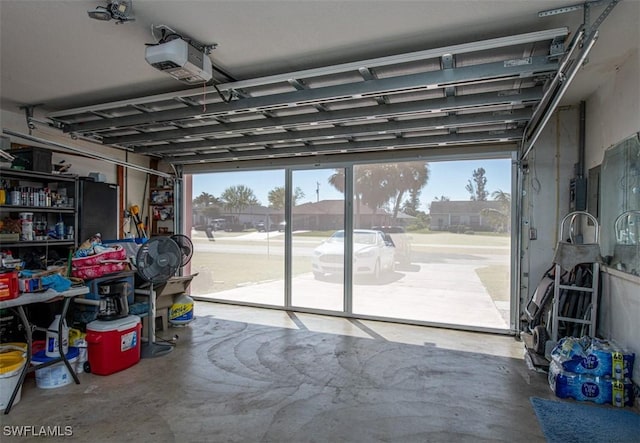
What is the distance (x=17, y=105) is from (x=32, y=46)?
1.85 m

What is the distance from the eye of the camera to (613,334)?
3.14 meters

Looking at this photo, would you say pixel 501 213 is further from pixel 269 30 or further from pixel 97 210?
pixel 97 210

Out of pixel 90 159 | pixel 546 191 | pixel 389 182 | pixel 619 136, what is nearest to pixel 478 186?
pixel 546 191

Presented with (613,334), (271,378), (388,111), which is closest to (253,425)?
(271,378)

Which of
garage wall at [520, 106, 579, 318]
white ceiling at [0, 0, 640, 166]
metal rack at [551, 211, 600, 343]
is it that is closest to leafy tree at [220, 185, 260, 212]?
white ceiling at [0, 0, 640, 166]

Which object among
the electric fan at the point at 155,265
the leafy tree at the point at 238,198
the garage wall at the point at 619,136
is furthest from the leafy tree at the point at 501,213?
the electric fan at the point at 155,265

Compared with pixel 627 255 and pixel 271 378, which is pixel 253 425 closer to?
pixel 271 378

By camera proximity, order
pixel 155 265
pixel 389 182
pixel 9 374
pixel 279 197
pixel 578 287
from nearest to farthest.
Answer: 1. pixel 9 374
2. pixel 578 287
3. pixel 155 265
4. pixel 389 182
5. pixel 279 197

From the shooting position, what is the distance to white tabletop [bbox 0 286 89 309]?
8.34 ft

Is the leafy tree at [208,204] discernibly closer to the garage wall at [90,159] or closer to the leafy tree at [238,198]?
the leafy tree at [238,198]

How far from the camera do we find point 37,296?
2711 millimetres

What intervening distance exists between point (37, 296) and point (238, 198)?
360 centimetres

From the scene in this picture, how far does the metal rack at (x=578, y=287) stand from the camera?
3.19m

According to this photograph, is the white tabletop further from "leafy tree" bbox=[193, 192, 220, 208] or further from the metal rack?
the metal rack
